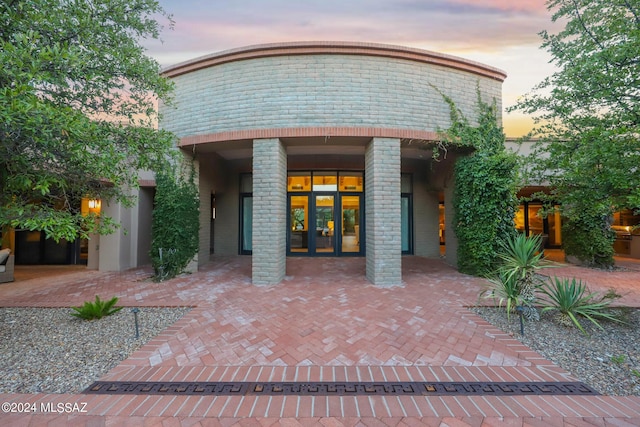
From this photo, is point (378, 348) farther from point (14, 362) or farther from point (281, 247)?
point (14, 362)

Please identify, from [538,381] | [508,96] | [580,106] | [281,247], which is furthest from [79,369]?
[508,96]

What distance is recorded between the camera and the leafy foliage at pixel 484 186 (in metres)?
5.93

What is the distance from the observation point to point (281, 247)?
19.6 ft

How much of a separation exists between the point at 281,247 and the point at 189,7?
647 centimetres

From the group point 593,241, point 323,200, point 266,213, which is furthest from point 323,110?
point 593,241

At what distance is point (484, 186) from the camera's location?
599 cm

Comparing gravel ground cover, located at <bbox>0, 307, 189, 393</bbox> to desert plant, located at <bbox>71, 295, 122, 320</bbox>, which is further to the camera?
desert plant, located at <bbox>71, 295, 122, 320</bbox>

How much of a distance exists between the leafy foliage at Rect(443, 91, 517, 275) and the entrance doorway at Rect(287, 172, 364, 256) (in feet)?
12.3

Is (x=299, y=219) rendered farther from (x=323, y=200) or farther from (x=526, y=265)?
(x=526, y=265)

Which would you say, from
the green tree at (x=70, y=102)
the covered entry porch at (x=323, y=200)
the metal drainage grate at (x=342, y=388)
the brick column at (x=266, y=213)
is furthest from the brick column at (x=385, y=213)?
the green tree at (x=70, y=102)

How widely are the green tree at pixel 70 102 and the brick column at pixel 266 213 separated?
205 centimetres

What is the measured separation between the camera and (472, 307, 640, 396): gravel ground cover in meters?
2.41

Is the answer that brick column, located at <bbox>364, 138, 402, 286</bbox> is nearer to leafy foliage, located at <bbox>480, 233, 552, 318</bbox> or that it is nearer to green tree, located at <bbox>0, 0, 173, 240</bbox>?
leafy foliage, located at <bbox>480, 233, 552, 318</bbox>

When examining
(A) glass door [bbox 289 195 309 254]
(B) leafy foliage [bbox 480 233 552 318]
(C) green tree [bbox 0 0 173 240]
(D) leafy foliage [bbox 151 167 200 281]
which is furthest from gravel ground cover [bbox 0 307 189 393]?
(A) glass door [bbox 289 195 309 254]
